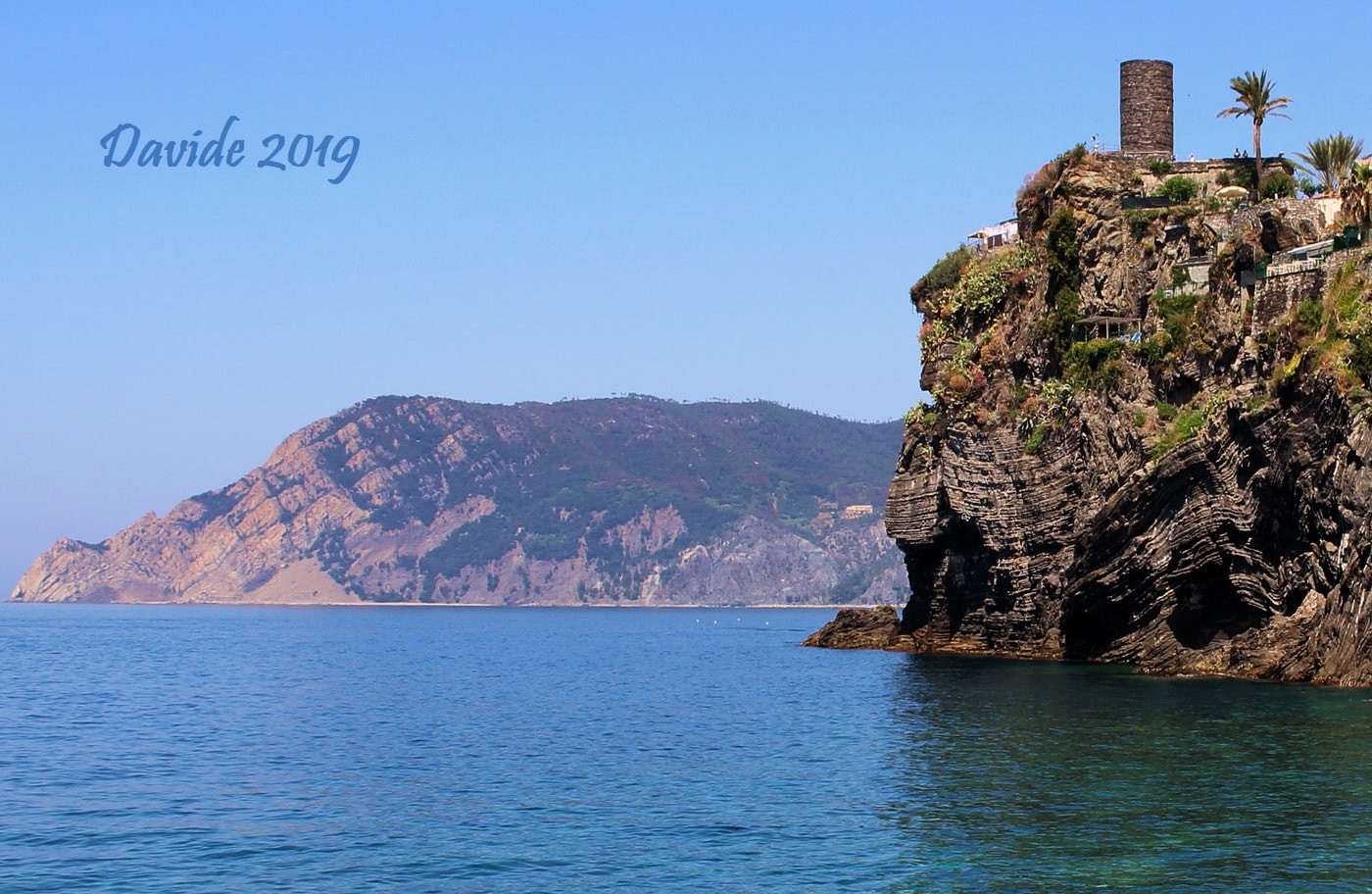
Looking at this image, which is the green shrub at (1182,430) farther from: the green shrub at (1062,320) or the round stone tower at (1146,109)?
the round stone tower at (1146,109)

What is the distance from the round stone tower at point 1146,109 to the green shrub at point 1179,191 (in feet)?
14.4

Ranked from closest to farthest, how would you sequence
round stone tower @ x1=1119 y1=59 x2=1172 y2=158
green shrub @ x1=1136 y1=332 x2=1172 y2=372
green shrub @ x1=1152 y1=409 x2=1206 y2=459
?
1. green shrub @ x1=1152 y1=409 x2=1206 y2=459
2. green shrub @ x1=1136 y1=332 x2=1172 y2=372
3. round stone tower @ x1=1119 y1=59 x2=1172 y2=158

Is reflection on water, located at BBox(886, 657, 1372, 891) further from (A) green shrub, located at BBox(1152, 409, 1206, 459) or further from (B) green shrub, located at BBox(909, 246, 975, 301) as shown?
(B) green shrub, located at BBox(909, 246, 975, 301)

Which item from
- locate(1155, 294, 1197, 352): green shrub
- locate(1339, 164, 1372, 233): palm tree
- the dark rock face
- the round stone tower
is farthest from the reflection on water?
the dark rock face

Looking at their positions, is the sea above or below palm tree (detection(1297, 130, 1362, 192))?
below

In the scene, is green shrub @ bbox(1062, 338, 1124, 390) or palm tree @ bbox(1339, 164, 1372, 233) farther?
green shrub @ bbox(1062, 338, 1124, 390)

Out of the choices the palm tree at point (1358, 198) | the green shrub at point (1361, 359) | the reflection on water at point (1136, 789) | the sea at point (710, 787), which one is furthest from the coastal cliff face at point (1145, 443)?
the reflection on water at point (1136, 789)

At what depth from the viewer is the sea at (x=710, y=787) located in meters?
29.8

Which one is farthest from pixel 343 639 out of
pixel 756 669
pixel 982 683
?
pixel 982 683

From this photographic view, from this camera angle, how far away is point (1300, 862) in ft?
95.7

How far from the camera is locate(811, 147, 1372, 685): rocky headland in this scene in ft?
187

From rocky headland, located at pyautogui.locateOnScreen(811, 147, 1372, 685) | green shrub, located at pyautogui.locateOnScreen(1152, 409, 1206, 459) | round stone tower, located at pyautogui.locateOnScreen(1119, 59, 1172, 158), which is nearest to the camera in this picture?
rocky headland, located at pyautogui.locateOnScreen(811, 147, 1372, 685)

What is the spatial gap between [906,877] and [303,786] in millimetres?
17826

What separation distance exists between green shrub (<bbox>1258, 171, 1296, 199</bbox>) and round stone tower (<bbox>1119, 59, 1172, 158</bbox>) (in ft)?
17.4
